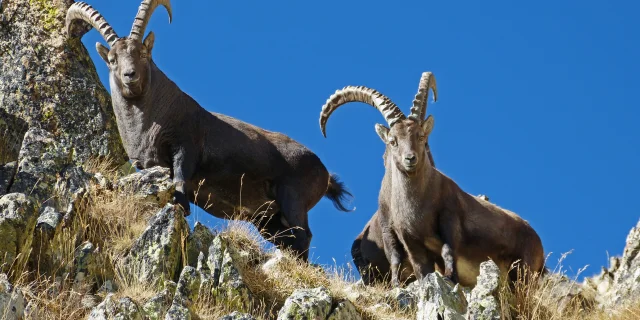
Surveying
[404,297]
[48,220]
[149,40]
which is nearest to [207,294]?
[48,220]

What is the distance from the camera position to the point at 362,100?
18.9 metres

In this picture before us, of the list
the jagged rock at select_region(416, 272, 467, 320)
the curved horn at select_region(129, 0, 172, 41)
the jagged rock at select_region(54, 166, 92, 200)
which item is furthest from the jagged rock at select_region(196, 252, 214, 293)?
the curved horn at select_region(129, 0, 172, 41)

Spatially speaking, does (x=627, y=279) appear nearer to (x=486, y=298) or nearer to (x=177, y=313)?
(x=486, y=298)

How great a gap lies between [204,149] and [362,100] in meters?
2.34

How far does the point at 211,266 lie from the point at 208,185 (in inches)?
178

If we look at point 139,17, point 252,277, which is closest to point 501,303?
point 252,277

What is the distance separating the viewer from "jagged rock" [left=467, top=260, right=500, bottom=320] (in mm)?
14141

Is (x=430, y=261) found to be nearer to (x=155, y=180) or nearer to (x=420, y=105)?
(x=420, y=105)

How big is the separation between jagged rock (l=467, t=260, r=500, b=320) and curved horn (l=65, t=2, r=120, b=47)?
6287mm

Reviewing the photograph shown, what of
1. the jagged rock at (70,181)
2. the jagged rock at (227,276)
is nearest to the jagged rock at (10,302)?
the jagged rock at (227,276)

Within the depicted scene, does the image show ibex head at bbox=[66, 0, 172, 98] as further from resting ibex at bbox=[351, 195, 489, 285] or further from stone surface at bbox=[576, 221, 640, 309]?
stone surface at bbox=[576, 221, 640, 309]

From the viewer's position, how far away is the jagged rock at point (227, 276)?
1372 centimetres

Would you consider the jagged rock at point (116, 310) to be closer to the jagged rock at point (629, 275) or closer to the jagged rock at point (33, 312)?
the jagged rock at point (33, 312)

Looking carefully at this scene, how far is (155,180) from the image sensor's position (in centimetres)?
1608
